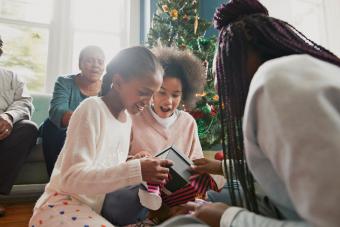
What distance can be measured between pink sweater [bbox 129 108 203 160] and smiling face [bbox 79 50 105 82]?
0.65 metres

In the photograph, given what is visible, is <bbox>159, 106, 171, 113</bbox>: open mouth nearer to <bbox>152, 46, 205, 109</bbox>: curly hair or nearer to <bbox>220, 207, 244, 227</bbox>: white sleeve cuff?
<bbox>152, 46, 205, 109</bbox>: curly hair

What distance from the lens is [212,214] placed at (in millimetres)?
533

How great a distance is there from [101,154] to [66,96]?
115 cm

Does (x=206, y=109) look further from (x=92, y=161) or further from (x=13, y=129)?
(x=92, y=161)

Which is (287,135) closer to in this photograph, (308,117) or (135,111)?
(308,117)

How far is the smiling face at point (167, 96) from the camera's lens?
5.13 ft

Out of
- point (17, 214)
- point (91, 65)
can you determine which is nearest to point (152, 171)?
point (17, 214)

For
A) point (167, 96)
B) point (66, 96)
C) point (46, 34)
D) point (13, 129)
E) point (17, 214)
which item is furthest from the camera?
point (46, 34)

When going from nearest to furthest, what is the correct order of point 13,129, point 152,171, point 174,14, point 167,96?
point 152,171 → point 167,96 → point 13,129 → point 174,14

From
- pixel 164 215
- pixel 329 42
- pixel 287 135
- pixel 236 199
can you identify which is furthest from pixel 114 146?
pixel 329 42

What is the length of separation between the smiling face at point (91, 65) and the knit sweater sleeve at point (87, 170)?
4.10 feet

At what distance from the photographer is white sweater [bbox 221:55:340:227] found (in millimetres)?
328

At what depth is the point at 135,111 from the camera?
1.04 metres

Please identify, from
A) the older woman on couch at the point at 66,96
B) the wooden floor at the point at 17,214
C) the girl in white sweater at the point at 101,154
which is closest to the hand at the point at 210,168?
the girl in white sweater at the point at 101,154
